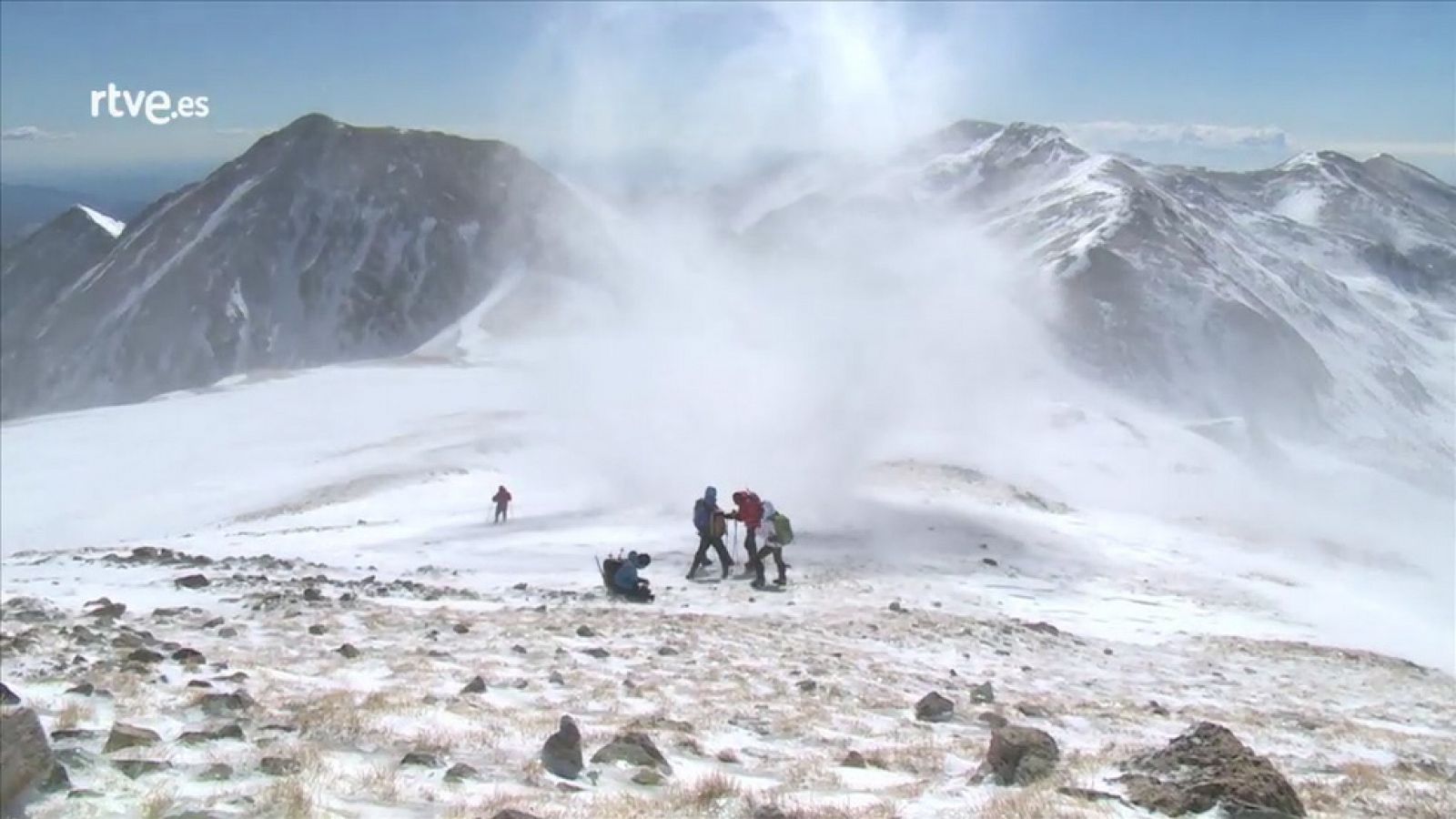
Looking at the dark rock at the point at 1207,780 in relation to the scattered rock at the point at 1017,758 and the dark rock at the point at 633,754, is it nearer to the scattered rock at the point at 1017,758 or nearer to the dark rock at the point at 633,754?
the scattered rock at the point at 1017,758

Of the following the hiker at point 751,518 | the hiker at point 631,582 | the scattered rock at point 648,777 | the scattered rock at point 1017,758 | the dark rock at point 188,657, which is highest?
the hiker at point 751,518

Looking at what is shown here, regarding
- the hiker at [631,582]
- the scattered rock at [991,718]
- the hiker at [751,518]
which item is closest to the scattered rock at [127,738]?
the scattered rock at [991,718]

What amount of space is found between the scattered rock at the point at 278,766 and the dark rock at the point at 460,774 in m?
1.12

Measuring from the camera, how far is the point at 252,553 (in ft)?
114

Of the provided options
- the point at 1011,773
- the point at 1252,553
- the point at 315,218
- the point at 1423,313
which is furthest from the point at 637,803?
the point at 315,218

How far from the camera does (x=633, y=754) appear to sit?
9750mm

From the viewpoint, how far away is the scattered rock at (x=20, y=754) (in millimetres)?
6969

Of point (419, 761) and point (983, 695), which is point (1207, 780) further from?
point (983, 695)

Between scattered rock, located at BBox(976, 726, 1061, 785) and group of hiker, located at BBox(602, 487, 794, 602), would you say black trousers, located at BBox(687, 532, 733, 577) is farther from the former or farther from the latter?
scattered rock, located at BBox(976, 726, 1061, 785)

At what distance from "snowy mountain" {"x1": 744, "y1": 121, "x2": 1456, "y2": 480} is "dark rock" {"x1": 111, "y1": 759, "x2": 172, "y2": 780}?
1720 centimetres

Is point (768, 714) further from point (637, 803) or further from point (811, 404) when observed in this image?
point (811, 404)

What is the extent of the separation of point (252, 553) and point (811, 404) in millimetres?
42180

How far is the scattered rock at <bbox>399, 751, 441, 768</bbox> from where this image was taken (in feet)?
29.7

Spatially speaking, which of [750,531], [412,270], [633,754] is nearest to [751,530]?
[750,531]
